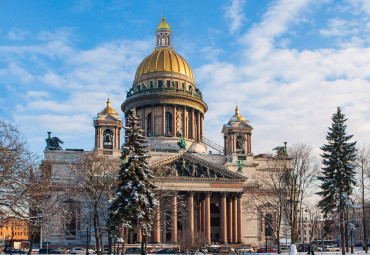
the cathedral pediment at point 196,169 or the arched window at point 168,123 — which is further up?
the arched window at point 168,123

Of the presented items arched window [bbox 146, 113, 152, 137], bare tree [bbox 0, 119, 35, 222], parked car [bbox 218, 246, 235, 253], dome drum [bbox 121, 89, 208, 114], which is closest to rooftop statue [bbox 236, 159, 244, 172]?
parked car [bbox 218, 246, 235, 253]

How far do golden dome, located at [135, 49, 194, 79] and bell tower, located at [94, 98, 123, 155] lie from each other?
1771 cm

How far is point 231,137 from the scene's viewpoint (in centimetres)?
7569

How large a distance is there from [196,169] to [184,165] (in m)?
1.79

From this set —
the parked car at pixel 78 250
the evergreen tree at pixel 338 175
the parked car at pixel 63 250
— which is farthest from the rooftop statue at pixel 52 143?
the evergreen tree at pixel 338 175

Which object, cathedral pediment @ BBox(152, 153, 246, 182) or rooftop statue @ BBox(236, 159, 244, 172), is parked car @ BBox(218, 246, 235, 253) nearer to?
cathedral pediment @ BBox(152, 153, 246, 182)

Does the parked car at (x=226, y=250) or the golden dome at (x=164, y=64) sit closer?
the parked car at (x=226, y=250)

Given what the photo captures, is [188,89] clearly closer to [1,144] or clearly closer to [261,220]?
[261,220]

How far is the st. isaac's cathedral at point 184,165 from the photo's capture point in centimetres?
6469

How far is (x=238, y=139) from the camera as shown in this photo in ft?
251

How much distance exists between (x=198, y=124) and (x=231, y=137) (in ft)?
40.2

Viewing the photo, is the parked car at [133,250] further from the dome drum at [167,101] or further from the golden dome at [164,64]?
the golden dome at [164,64]

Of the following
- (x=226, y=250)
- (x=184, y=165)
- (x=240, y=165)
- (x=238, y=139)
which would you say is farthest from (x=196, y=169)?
(x=226, y=250)

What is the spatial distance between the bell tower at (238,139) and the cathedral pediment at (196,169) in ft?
23.3
